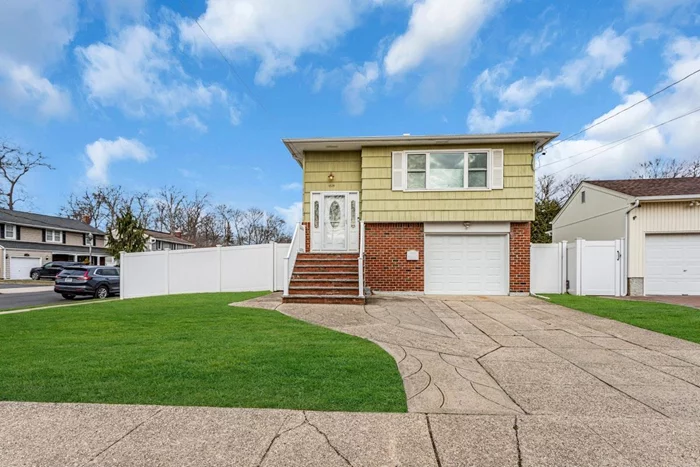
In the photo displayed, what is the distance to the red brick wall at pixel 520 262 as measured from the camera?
10766 millimetres

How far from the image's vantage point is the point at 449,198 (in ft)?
35.7

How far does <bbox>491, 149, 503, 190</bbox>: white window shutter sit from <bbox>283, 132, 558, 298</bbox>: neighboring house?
0.09ft

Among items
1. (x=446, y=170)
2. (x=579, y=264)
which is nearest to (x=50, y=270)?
(x=446, y=170)

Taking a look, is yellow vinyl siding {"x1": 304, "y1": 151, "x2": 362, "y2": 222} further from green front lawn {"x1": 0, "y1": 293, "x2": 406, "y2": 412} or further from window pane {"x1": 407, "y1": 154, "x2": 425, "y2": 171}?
green front lawn {"x1": 0, "y1": 293, "x2": 406, "y2": 412}

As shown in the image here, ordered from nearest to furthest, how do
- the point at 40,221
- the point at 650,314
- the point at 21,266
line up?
the point at 650,314, the point at 21,266, the point at 40,221

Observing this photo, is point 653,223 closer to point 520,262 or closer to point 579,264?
point 579,264

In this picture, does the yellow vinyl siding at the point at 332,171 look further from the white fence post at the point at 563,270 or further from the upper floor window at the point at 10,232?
the upper floor window at the point at 10,232

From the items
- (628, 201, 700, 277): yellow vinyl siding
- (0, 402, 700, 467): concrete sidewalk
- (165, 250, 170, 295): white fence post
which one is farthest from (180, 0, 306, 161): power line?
(628, 201, 700, 277): yellow vinyl siding

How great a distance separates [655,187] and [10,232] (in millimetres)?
42931

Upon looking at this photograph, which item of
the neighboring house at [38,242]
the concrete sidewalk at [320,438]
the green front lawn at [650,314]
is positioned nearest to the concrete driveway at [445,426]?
the concrete sidewalk at [320,438]

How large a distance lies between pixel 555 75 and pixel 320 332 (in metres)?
13.4

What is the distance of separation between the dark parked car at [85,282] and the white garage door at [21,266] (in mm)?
20628

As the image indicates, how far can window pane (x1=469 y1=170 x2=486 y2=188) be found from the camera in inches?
431

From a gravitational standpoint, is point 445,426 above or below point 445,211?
below
